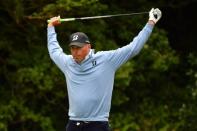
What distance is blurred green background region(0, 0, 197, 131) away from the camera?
945cm

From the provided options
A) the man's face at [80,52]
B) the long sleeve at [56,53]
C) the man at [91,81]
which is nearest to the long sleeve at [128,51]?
the man at [91,81]

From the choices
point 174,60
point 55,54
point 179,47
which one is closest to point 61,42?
point 174,60

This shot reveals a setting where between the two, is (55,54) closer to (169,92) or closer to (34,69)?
(34,69)

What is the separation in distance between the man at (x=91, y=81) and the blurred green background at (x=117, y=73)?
3165 mm

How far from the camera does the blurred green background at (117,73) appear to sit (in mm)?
9453

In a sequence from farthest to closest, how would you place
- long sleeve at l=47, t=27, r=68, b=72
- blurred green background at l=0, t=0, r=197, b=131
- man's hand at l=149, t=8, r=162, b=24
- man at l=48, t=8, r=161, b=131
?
blurred green background at l=0, t=0, r=197, b=131 < long sleeve at l=47, t=27, r=68, b=72 < man's hand at l=149, t=8, r=162, b=24 < man at l=48, t=8, r=161, b=131

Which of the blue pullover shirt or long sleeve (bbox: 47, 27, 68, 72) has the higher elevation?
long sleeve (bbox: 47, 27, 68, 72)

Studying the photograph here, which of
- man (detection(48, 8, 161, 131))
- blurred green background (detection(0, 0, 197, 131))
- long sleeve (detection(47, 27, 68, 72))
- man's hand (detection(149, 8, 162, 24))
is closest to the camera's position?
man (detection(48, 8, 161, 131))

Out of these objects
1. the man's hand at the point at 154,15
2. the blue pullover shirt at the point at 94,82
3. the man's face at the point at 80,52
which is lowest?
the blue pullover shirt at the point at 94,82

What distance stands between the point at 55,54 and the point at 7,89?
395cm

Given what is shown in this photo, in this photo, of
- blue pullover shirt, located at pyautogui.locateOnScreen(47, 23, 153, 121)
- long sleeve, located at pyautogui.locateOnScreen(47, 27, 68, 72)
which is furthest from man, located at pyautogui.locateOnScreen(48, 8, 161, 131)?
long sleeve, located at pyautogui.locateOnScreen(47, 27, 68, 72)

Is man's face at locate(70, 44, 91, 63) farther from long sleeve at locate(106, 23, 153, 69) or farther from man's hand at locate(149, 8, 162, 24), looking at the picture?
man's hand at locate(149, 8, 162, 24)

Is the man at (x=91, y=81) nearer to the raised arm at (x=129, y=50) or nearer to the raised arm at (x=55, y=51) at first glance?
the raised arm at (x=129, y=50)

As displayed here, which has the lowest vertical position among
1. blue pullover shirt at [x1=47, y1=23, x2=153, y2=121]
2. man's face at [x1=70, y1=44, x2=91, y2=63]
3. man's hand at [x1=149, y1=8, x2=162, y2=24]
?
blue pullover shirt at [x1=47, y1=23, x2=153, y2=121]
